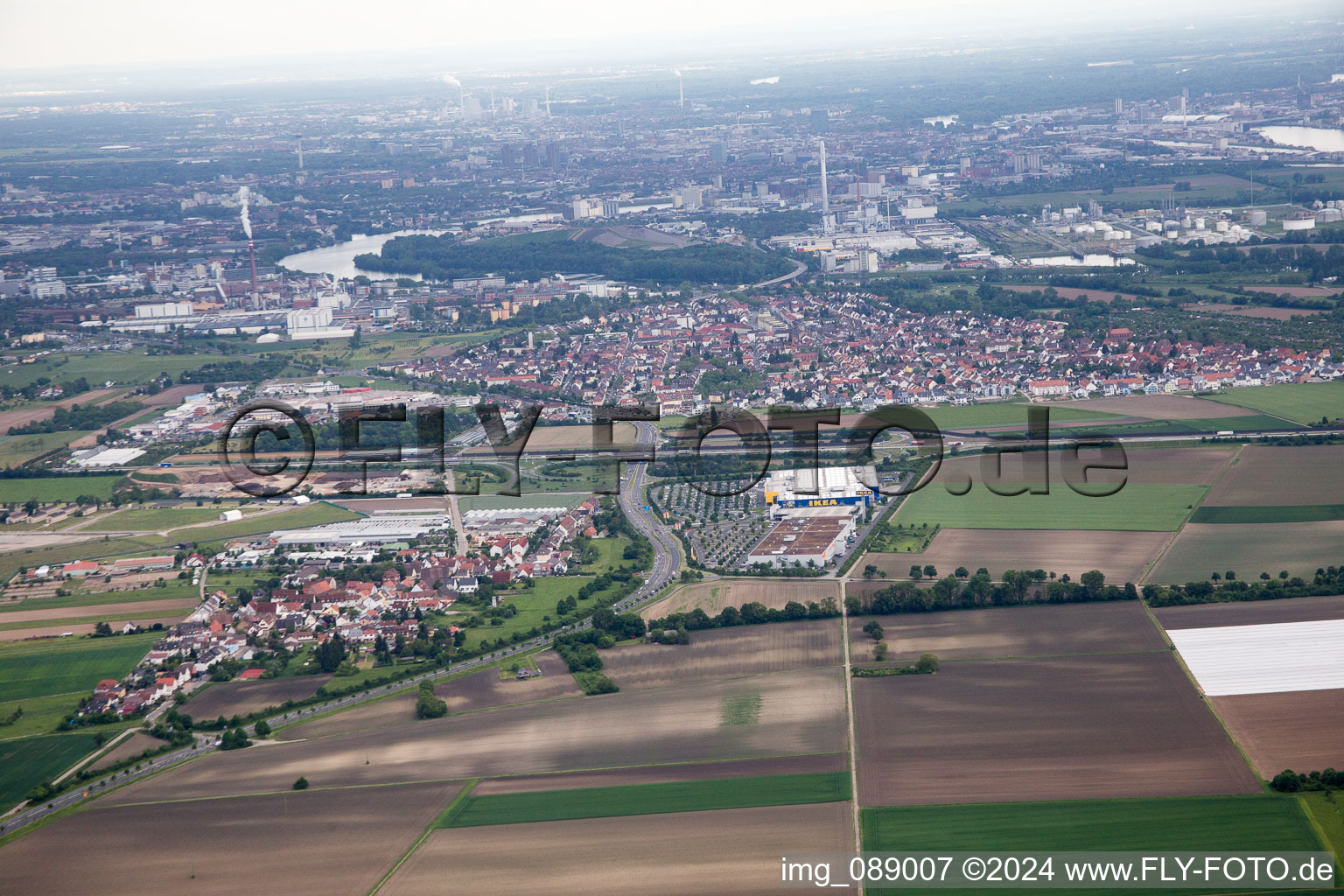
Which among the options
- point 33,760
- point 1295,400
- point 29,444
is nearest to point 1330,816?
point 33,760

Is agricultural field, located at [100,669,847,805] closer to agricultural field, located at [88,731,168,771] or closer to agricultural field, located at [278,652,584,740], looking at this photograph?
agricultural field, located at [278,652,584,740]

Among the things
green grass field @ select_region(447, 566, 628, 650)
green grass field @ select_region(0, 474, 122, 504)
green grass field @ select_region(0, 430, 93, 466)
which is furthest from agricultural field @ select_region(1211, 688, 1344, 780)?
green grass field @ select_region(0, 430, 93, 466)

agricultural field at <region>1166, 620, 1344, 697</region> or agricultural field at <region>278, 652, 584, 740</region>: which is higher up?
agricultural field at <region>1166, 620, 1344, 697</region>

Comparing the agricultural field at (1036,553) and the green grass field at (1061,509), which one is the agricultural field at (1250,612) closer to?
the agricultural field at (1036,553)

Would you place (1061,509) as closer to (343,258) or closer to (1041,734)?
(1041,734)

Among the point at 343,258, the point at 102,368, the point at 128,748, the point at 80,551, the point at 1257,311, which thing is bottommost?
the point at 128,748

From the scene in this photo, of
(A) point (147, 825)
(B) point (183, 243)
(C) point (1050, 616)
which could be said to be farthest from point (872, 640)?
(B) point (183, 243)
